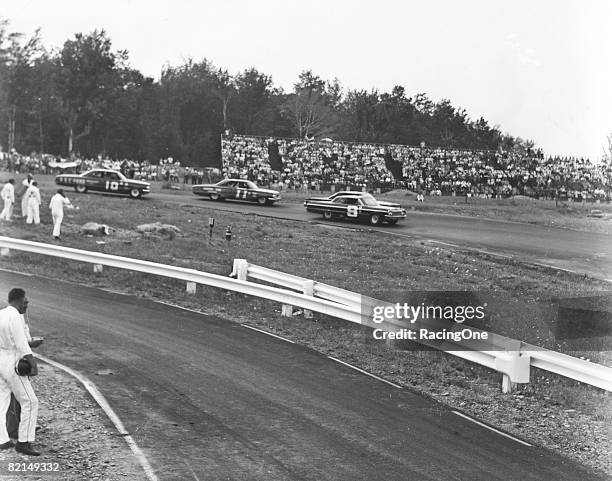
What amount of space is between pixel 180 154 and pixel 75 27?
4.43 m

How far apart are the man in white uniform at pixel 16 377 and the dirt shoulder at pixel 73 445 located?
21cm

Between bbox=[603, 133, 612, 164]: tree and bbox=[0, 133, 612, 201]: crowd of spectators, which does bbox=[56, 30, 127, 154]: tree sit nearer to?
bbox=[0, 133, 612, 201]: crowd of spectators

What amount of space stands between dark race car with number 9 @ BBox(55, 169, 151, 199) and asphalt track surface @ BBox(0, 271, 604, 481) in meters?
14.5

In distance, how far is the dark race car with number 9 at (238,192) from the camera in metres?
24.1

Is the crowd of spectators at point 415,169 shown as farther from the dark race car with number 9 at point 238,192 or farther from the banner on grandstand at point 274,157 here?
the dark race car with number 9 at point 238,192

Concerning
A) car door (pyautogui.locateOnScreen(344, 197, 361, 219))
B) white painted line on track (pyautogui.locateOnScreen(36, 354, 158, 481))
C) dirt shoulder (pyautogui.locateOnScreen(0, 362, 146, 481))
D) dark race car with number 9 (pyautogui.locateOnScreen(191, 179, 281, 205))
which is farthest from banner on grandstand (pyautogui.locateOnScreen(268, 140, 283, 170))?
dirt shoulder (pyautogui.locateOnScreen(0, 362, 146, 481))

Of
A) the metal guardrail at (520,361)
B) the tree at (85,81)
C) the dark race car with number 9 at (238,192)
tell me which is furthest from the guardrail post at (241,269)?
the dark race car with number 9 at (238,192)

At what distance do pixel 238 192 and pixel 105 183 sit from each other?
562 centimetres

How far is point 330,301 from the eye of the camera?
14.4m

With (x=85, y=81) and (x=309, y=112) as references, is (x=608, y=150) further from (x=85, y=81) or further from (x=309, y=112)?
(x=85, y=81)

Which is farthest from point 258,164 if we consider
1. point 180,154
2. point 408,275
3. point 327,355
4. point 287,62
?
point 327,355

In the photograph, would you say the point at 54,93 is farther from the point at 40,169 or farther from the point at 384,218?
the point at 384,218

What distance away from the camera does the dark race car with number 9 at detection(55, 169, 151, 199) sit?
2683 cm

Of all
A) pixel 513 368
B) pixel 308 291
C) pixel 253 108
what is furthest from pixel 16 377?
pixel 253 108
